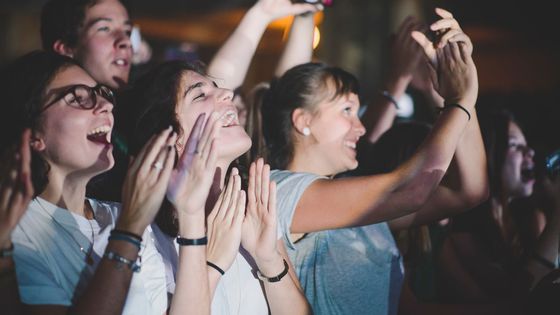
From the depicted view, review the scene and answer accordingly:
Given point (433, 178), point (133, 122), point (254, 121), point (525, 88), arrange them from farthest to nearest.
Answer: point (525, 88) < point (254, 121) < point (133, 122) < point (433, 178)

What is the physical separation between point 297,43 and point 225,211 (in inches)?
58.7

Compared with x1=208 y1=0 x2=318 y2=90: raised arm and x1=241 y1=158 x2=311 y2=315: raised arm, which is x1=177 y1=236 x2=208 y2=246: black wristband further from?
x1=208 y1=0 x2=318 y2=90: raised arm

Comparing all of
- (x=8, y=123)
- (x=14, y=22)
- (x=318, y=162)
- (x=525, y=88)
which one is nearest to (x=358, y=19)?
(x=525, y=88)

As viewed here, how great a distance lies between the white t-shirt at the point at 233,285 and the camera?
5.77 ft

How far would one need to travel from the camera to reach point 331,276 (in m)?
2.08

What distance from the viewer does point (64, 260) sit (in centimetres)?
144

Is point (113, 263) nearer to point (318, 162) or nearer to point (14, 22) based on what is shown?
point (318, 162)

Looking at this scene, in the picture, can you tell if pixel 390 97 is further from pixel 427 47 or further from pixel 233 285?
pixel 233 285

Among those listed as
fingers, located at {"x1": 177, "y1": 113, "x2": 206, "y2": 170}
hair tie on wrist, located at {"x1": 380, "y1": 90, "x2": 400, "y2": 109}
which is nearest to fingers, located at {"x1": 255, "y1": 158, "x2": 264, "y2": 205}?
fingers, located at {"x1": 177, "y1": 113, "x2": 206, "y2": 170}

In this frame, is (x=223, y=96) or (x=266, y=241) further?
(x=223, y=96)

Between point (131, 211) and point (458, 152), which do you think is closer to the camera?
point (131, 211)

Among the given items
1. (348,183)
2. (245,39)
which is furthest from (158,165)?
(245,39)

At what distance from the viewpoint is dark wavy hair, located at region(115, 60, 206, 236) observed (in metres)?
1.92

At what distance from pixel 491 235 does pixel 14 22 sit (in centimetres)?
1080
